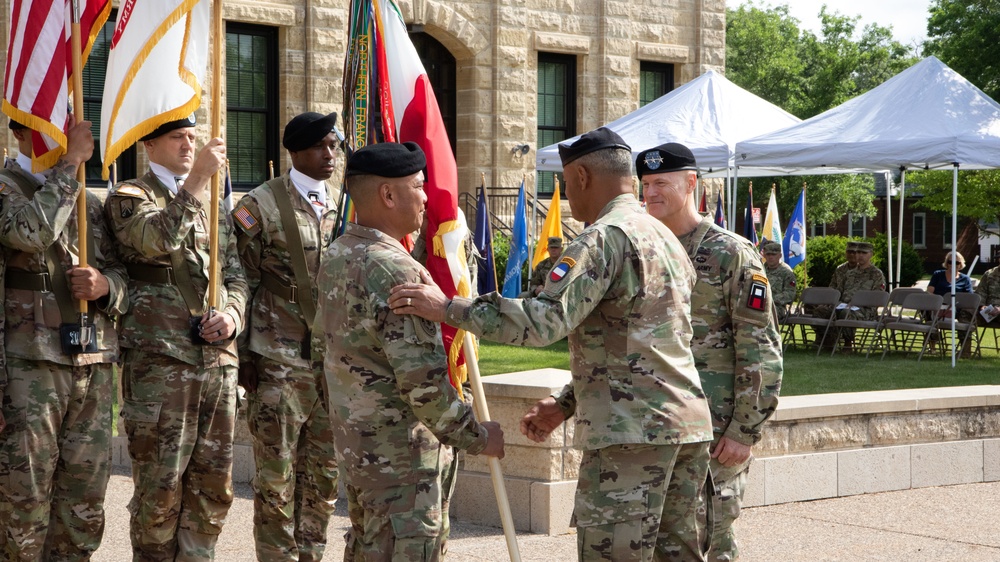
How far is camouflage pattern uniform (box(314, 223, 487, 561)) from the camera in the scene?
14.1 feet

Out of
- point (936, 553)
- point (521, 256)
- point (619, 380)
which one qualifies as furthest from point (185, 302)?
point (521, 256)

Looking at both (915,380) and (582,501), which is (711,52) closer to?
(915,380)

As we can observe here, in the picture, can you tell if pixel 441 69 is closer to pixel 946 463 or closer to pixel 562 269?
pixel 946 463

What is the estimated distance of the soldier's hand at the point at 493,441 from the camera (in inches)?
178

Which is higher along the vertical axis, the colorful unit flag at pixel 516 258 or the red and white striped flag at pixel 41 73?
the red and white striped flag at pixel 41 73

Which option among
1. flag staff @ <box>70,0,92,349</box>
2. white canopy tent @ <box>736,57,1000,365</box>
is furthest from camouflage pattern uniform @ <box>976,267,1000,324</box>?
flag staff @ <box>70,0,92,349</box>

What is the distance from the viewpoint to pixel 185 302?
18.7 ft

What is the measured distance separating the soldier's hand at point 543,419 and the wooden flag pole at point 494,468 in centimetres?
17

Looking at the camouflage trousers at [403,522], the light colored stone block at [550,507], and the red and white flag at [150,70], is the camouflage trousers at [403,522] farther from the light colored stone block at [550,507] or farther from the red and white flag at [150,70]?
the light colored stone block at [550,507]

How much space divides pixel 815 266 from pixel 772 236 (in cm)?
1178

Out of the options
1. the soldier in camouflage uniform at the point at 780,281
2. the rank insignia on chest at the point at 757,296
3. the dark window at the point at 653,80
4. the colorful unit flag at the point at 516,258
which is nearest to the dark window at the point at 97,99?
the colorful unit flag at the point at 516,258

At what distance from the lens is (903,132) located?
1529 centimetres

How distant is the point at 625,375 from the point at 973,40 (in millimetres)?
34635

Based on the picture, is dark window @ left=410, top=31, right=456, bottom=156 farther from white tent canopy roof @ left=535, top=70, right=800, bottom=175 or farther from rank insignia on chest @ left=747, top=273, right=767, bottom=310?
rank insignia on chest @ left=747, top=273, right=767, bottom=310
